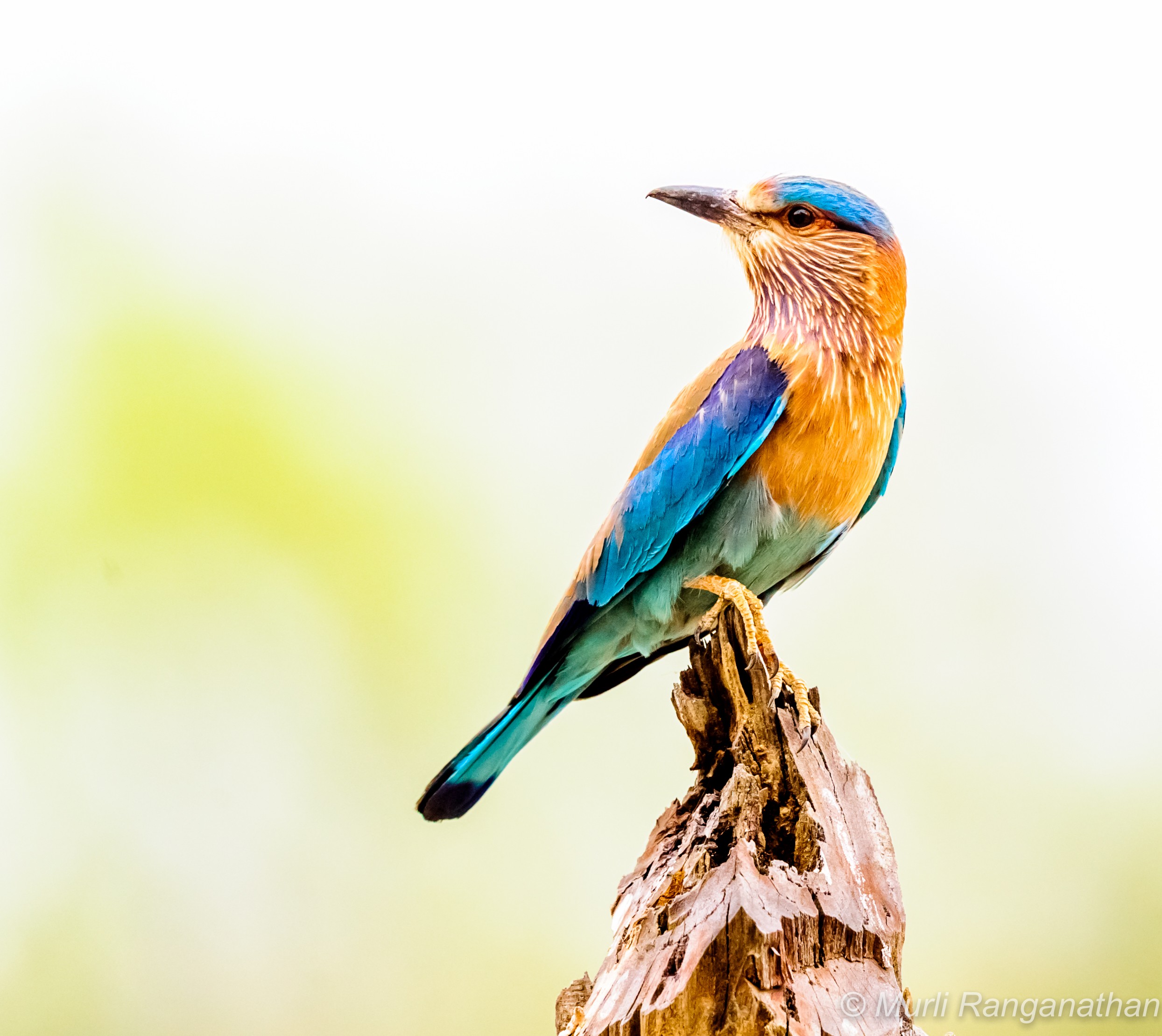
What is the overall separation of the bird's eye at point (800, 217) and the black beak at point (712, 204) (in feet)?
0.46

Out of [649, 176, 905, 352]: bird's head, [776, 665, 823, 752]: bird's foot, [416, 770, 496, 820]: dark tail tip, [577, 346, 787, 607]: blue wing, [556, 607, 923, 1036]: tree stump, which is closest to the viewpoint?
[556, 607, 923, 1036]: tree stump

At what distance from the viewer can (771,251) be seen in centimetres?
347

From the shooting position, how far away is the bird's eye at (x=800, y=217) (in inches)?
135

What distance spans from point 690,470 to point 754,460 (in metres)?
0.19

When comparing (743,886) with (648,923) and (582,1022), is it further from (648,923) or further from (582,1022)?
(582,1022)

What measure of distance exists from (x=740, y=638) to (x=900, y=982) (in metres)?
0.86

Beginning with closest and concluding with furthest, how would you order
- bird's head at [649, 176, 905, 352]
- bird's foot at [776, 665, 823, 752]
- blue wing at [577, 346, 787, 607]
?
bird's foot at [776, 665, 823, 752], blue wing at [577, 346, 787, 607], bird's head at [649, 176, 905, 352]

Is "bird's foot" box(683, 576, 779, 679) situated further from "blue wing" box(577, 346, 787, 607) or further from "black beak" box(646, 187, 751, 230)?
"black beak" box(646, 187, 751, 230)
